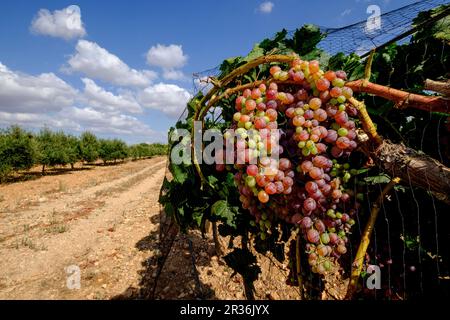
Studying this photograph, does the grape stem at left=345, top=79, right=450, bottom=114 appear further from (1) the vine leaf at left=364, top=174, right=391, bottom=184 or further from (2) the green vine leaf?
(2) the green vine leaf

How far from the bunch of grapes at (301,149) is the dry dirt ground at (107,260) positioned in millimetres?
877

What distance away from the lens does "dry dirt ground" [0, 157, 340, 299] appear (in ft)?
16.0

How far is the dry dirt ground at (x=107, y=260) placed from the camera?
16.0ft

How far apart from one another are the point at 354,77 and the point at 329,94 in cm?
51

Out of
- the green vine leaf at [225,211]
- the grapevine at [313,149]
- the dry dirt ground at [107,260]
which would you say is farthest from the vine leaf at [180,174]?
the dry dirt ground at [107,260]

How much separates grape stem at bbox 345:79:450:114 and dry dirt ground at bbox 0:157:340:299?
1467 millimetres

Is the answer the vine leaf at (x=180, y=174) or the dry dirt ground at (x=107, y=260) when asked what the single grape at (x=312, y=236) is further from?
the vine leaf at (x=180, y=174)

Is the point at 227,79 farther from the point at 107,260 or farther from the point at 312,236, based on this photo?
the point at 107,260

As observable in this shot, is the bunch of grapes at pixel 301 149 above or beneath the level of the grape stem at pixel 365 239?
above

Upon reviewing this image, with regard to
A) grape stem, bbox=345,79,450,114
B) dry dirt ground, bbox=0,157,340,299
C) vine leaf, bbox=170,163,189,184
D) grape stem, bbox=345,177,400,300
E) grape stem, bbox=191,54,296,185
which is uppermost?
grape stem, bbox=191,54,296,185

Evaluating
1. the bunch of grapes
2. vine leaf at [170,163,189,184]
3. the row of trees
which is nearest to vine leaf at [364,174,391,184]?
the bunch of grapes

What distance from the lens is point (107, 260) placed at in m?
6.47

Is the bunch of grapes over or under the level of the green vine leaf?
over

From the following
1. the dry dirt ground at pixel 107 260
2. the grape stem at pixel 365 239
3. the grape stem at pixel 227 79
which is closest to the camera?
the grape stem at pixel 227 79
